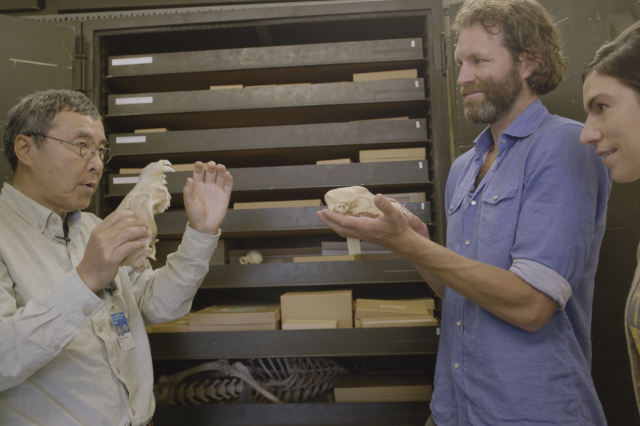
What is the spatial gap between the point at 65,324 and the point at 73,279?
13 centimetres

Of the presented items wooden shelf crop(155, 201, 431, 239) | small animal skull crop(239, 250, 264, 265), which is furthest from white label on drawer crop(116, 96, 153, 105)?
small animal skull crop(239, 250, 264, 265)

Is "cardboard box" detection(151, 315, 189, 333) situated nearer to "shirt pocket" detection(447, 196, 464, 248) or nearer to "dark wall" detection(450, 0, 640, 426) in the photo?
"shirt pocket" detection(447, 196, 464, 248)

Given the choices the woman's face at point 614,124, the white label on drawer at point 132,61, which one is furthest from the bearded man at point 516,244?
the white label on drawer at point 132,61

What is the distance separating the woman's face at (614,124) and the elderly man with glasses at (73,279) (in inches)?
52.5

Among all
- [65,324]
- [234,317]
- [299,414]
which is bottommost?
[299,414]

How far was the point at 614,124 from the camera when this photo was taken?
1.10 meters

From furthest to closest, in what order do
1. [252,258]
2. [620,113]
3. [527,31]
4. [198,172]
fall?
[252,258], [198,172], [527,31], [620,113]

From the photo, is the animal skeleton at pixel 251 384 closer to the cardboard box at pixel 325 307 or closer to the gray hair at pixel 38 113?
the cardboard box at pixel 325 307

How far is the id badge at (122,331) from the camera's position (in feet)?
5.12

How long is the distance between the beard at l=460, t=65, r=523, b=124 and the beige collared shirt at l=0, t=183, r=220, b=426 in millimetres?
1169

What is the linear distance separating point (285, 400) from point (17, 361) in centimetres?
163

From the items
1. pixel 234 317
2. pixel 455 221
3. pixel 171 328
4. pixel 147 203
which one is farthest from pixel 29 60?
pixel 455 221

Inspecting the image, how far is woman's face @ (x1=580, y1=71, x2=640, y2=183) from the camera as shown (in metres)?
1.07

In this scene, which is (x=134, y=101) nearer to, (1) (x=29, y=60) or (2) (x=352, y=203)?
(1) (x=29, y=60)
